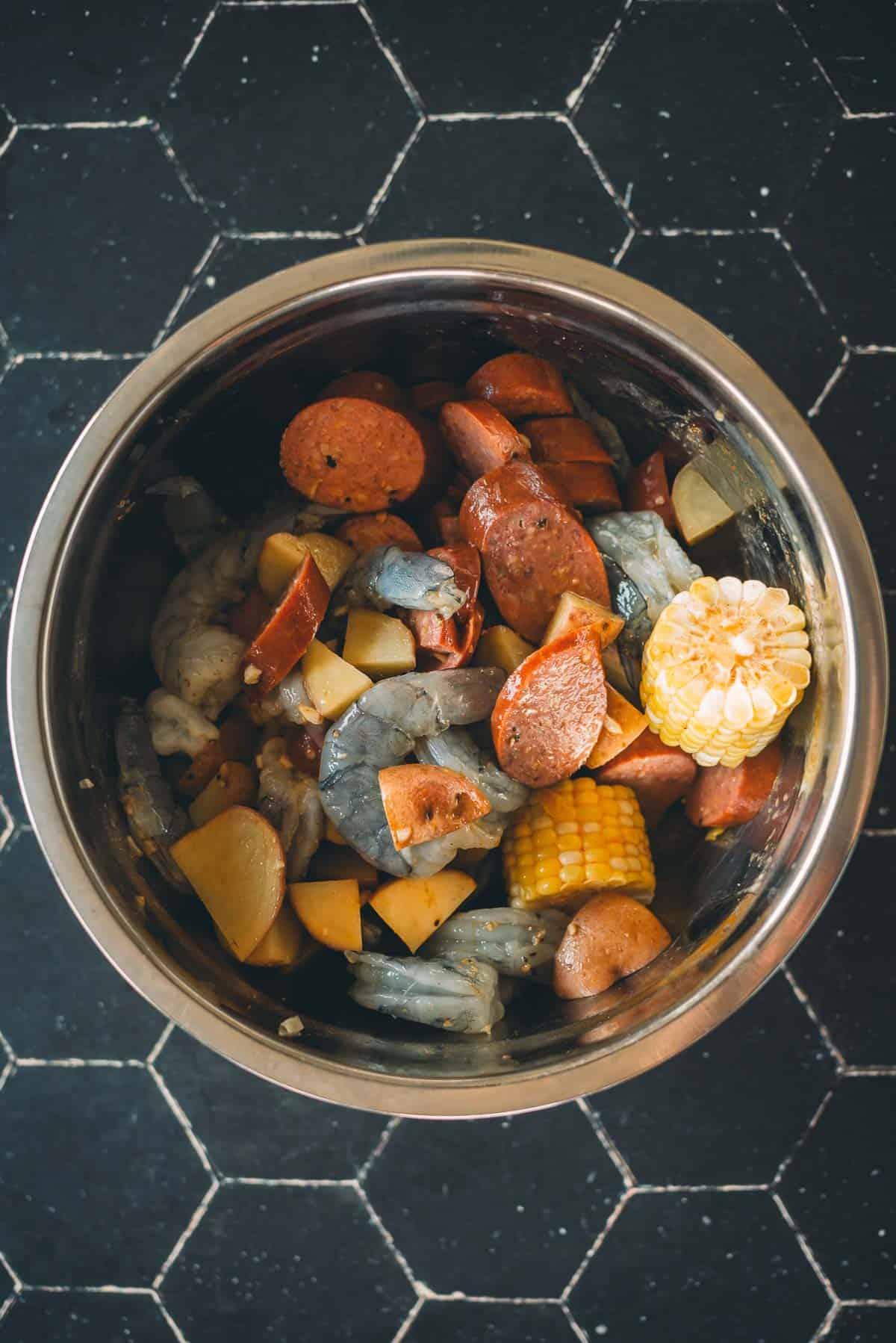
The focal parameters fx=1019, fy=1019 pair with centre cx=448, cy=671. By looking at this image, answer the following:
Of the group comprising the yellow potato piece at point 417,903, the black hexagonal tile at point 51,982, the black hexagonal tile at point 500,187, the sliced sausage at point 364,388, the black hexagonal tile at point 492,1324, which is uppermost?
the black hexagonal tile at point 500,187

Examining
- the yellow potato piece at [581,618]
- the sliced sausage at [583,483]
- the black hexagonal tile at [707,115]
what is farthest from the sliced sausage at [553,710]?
the black hexagonal tile at [707,115]

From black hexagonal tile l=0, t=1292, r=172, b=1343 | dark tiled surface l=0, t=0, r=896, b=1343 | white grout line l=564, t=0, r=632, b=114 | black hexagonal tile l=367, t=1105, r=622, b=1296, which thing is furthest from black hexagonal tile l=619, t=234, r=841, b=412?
black hexagonal tile l=0, t=1292, r=172, b=1343

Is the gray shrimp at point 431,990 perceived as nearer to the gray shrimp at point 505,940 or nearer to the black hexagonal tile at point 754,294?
the gray shrimp at point 505,940

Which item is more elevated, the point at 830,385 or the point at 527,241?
the point at 527,241

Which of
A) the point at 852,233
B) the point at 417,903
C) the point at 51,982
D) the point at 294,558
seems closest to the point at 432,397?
the point at 294,558

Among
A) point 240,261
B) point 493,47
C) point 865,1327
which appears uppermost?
point 493,47

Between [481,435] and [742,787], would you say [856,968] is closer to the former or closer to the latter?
[742,787]
